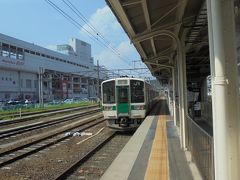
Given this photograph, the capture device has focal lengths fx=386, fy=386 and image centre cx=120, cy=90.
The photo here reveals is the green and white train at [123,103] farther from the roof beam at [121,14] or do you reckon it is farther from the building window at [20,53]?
the building window at [20,53]

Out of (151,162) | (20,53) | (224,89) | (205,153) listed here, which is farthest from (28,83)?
(224,89)

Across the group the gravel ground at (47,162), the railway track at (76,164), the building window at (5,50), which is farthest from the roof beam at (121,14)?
the building window at (5,50)

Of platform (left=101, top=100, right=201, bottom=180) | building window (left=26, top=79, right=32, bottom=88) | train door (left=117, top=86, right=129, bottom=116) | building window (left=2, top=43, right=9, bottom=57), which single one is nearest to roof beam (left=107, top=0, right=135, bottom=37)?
platform (left=101, top=100, right=201, bottom=180)

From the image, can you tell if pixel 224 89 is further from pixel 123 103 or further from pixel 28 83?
pixel 28 83

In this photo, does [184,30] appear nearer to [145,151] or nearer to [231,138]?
[145,151]

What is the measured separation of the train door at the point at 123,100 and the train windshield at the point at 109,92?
29 centimetres

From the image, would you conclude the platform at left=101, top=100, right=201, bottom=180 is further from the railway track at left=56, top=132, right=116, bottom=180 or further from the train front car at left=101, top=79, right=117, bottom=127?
the train front car at left=101, top=79, right=117, bottom=127

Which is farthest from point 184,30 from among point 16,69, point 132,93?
point 16,69

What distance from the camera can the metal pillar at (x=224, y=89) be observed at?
325 centimetres

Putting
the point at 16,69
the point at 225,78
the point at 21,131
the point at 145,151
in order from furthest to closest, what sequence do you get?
the point at 16,69 < the point at 21,131 < the point at 145,151 < the point at 225,78

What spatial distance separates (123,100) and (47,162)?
321 inches

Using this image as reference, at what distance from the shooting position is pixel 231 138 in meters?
3.32

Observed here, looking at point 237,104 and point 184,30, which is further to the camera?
point 184,30

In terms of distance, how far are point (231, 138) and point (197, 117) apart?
16297mm
